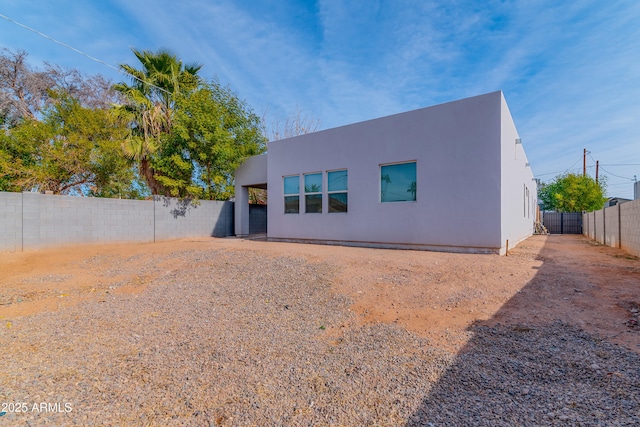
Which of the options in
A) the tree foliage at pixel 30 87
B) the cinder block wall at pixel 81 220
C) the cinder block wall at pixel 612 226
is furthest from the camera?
the tree foliage at pixel 30 87

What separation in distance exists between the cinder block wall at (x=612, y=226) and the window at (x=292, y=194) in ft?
31.3

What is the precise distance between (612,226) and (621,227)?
1.14 metres

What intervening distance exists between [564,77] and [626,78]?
1.48m

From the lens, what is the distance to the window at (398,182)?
7.75 meters

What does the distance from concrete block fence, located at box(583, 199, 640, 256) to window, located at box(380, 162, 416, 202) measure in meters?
5.06

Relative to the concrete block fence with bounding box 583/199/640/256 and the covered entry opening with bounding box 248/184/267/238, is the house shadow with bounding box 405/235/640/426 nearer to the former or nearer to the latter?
the concrete block fence with bounding box 583/199/640/256

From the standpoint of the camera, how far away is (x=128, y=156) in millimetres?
11555

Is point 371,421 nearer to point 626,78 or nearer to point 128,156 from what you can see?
point 626,78

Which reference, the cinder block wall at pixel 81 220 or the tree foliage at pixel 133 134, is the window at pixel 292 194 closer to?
the tree foliage at pixel 133 134

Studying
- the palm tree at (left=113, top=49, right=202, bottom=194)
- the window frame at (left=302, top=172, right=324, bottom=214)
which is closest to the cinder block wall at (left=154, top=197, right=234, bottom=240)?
the palm tree at (left=113, top=49, right=202, bottom=194)

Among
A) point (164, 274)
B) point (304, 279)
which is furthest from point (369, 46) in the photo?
point (164, 274)

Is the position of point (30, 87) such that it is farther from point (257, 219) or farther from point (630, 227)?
point (630, 227)

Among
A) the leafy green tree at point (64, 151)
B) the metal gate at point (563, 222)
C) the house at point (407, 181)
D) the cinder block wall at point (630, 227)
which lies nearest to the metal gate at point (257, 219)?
the house at point (407, 181)

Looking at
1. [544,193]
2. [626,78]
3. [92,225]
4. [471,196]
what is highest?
[626,78]
